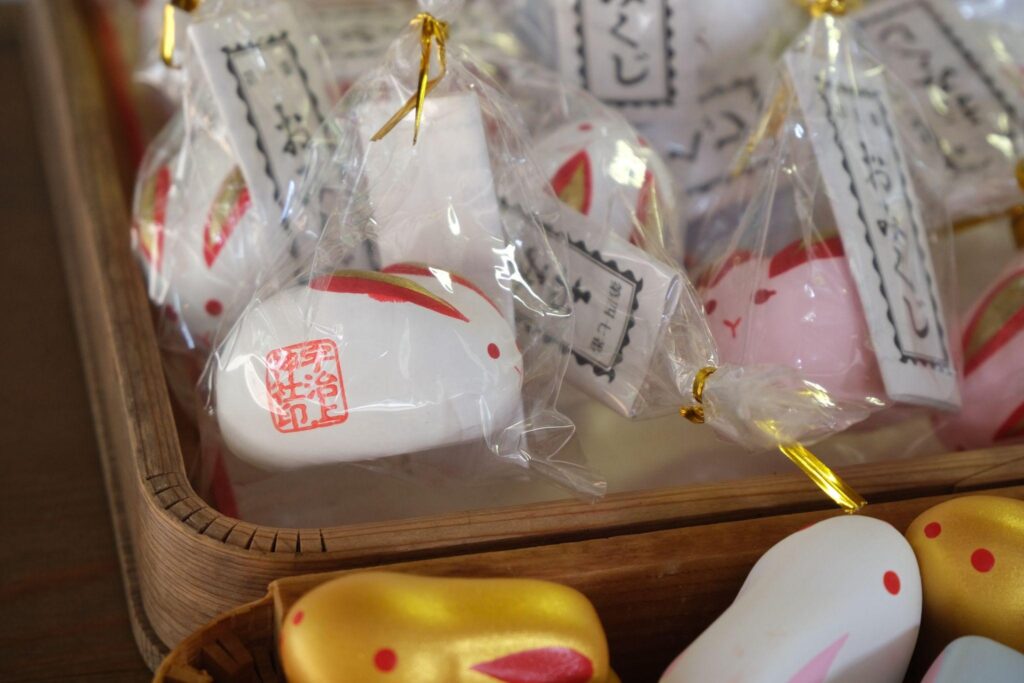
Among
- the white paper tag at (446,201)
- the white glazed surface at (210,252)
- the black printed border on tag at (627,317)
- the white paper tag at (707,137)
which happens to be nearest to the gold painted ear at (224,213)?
the white glazed surface at (210,252)

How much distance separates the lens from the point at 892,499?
23.5 inches

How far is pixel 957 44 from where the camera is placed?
0.92 meters

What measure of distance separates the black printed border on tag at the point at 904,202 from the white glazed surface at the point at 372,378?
0.83 ft

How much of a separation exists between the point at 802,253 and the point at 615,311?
14cm

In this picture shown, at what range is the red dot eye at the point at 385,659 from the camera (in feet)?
1.41

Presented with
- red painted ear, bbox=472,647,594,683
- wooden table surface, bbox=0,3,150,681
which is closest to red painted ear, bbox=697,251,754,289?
red painted ear, bbox=472,647,594,683

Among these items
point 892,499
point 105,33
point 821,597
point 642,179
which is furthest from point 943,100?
point 105,33

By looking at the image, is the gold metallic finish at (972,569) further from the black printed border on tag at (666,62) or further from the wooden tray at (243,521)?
the black printed border on tag at (666,62)

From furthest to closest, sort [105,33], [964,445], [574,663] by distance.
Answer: [105,33]
[964,445]
[574,663]

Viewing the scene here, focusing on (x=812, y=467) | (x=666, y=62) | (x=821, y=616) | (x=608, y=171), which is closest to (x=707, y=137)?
(x=666, y=62)

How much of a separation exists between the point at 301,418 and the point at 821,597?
11.2 inches

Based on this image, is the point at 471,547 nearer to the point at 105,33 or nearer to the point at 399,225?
the point at 399,225

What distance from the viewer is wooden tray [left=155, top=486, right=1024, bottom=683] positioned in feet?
1.59

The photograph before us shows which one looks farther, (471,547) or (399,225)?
(399,225)
